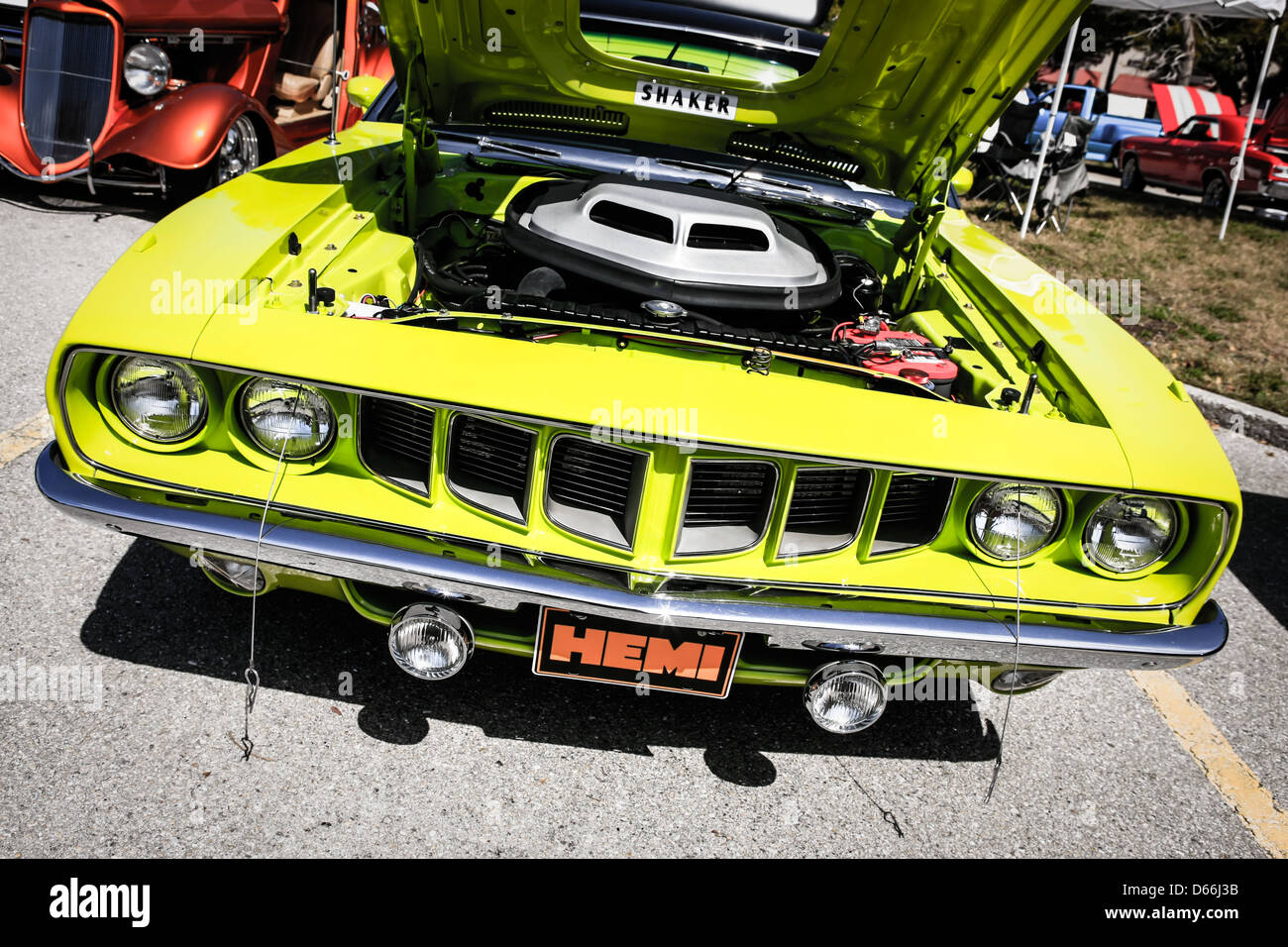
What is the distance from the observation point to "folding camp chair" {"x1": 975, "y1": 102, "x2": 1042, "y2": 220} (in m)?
8.69

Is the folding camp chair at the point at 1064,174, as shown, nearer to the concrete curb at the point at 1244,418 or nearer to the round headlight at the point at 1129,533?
the concrete curb at the point at 1244,418

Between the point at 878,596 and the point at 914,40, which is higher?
the point at 914,40

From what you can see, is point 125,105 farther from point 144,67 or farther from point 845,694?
point 845,694

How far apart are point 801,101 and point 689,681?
1746 millimetres

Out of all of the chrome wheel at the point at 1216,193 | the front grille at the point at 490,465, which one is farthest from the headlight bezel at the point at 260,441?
the chrome wheel at the point at 1216,193

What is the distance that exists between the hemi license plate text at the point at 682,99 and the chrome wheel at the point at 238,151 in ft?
10.7

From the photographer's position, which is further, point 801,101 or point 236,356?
point 801,101

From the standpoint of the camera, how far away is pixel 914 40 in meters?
2.30

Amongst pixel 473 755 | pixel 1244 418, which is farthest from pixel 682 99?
pixel 1244 418

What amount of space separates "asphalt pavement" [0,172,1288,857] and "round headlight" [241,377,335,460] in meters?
0.67

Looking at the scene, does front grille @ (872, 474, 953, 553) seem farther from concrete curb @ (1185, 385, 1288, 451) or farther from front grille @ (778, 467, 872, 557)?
concrete curb @ (1185, 385, 1288, 451)
